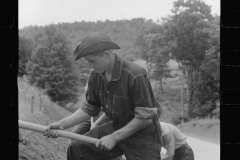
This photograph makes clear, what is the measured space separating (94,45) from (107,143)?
874 millimetres

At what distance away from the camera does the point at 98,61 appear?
10.4 feet

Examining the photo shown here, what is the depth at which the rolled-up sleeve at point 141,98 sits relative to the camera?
3186 millimetres

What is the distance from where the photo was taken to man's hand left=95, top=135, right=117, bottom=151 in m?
3.30

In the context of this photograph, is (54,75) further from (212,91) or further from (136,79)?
(136,79)

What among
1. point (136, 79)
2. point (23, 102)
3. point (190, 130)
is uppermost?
point (136, 79)

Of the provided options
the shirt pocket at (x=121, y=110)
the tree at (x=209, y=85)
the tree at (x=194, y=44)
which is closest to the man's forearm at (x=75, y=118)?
the shirt pocket at (x=121, y=110)

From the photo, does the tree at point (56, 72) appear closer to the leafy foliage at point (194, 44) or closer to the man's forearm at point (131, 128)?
the leafy foliage at point (194, 44)

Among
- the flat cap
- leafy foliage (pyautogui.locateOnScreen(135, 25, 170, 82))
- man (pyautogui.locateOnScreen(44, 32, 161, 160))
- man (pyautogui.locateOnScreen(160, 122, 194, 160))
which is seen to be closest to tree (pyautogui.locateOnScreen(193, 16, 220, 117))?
man (pyautogui.locateOnScreen(160, 122, 194, 160))

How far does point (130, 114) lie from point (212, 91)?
23.8ft

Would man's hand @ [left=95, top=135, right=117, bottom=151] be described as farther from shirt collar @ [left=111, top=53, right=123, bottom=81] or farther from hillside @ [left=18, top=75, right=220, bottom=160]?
hillside @ [left=18, top=75, right=220, bottom=160]

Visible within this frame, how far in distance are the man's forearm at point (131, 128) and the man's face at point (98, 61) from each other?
0.52 m

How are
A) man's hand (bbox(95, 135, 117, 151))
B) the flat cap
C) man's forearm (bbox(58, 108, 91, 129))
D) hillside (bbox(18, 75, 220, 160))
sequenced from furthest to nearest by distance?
hillside (bbox(18, 75, 220, 160)), man's forearm (bbox(58, 108, 91, 129)), man's hand (bbox(95, 135, 117, 151)), the flat cap

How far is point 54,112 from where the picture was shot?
12.8 m
